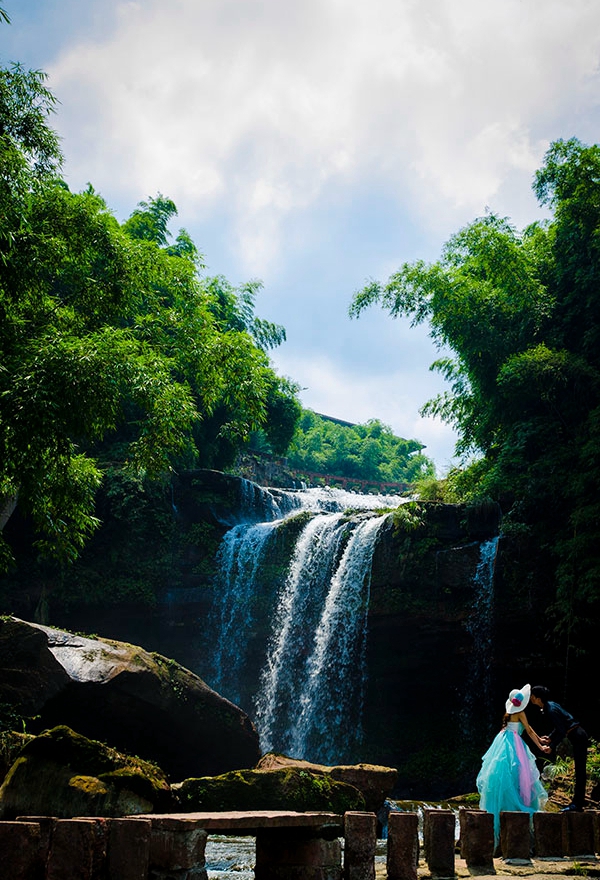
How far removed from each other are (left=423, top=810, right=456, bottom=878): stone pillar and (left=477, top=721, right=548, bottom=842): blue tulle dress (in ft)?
6.39

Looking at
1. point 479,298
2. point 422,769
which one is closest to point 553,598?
point 422,769

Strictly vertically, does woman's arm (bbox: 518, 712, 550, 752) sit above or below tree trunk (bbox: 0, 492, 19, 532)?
below

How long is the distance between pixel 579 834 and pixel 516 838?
1.58 ft

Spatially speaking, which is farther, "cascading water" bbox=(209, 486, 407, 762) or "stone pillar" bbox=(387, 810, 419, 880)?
"cascading water" bbox=(209, 486, 407, 762)

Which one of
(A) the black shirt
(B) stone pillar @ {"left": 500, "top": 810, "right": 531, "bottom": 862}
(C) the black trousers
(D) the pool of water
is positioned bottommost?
(D) the pool of water

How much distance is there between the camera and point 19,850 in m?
3.10

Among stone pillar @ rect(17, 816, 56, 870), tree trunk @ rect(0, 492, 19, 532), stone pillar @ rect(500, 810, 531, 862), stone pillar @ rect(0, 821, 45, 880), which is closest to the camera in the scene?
stone pillar @ rect(0, 821, 45, 880)

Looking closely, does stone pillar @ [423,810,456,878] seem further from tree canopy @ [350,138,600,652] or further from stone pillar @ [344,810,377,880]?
tree canopy @ [350,138,600,652]

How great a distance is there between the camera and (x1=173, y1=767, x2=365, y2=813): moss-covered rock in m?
6.09

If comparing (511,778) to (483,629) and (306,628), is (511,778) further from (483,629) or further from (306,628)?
(306,628)

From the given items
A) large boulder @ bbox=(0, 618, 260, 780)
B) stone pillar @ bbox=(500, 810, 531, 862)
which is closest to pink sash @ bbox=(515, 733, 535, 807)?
stone pillar @ bbox=(500, 810, 531, 862)

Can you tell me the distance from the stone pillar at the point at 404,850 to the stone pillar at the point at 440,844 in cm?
30

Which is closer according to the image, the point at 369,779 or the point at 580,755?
the point at 580,755

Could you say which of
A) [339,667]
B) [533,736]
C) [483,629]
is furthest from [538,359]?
[533,736]
